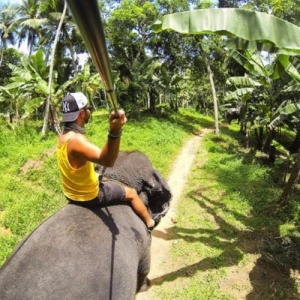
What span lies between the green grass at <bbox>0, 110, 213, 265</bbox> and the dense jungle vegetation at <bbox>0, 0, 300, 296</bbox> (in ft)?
0.12

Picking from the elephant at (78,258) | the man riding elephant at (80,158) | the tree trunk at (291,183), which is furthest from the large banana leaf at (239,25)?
the tree trunk at (291,183)

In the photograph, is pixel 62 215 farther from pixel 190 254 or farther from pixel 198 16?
pixel 190 254

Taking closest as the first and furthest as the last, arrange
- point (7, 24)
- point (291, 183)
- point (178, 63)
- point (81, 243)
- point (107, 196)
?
point (81, 243) < point (107, 196) < point (291, 183) < point (178, 63) < point (7, 24)

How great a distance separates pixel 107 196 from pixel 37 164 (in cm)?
646

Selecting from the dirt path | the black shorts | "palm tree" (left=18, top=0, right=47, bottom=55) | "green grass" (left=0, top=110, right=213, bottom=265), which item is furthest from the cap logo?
"palm tree" (left=18, top=0, right=47, bottom=55)

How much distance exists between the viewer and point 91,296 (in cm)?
210

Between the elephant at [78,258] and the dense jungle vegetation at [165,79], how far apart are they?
185cm

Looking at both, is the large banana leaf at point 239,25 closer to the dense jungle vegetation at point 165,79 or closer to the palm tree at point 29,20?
the dense jungle vegetation at point 165,79

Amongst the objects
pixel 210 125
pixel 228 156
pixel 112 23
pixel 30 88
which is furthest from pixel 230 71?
pixel 30 88

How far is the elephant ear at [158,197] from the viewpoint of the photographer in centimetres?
358

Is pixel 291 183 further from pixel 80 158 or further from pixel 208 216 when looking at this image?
pixel 80 158

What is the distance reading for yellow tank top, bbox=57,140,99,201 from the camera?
2.36 metres

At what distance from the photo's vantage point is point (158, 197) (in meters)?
3.67

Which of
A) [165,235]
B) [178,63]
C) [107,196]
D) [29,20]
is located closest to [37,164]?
[165,235]
